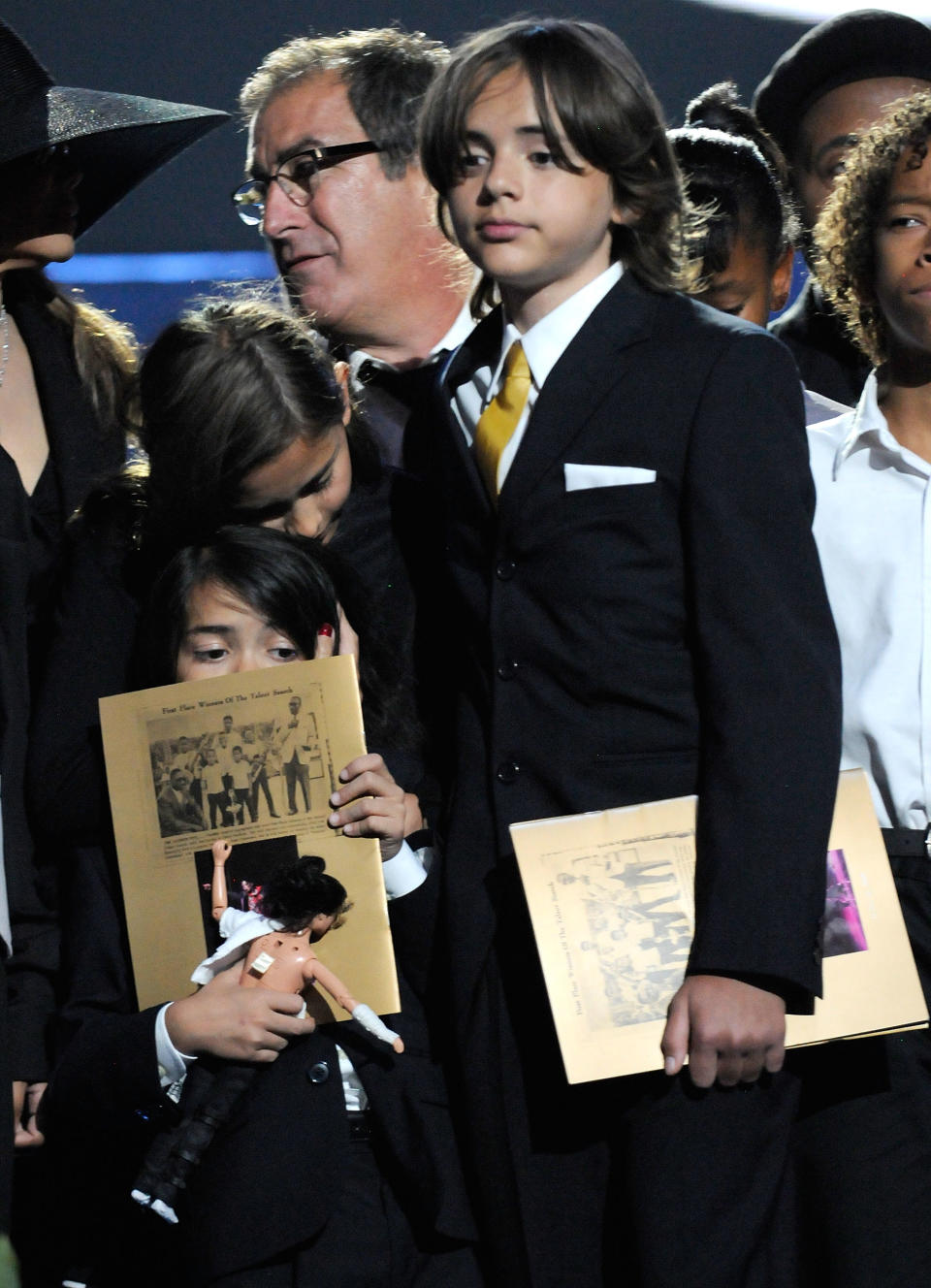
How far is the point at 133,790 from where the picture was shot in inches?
75.0

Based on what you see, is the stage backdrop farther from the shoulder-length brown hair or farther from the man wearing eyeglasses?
the shoulder-length brown hair

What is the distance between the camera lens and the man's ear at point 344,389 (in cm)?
231

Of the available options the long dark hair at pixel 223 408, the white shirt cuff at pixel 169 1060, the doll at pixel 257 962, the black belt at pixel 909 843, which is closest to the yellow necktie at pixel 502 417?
the long dark hair at pixel 223 408

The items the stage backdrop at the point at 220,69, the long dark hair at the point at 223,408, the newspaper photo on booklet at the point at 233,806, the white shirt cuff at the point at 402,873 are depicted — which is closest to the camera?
the newspaper photo on booklet at the point at 233,806

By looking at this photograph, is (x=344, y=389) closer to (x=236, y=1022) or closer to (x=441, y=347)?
(x=441, y=347)

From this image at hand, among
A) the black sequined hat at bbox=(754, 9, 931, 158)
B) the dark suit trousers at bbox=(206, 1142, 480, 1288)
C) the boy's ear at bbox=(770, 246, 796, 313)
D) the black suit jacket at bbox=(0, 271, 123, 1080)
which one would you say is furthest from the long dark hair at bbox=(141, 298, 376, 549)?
the black sequined hat at bbox=(754, 9, 931, 158)

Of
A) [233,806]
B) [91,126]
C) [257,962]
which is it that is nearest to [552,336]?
[233,806]

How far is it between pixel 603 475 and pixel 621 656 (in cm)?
20

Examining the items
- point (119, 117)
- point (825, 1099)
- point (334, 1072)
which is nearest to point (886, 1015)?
point (825, 1099)

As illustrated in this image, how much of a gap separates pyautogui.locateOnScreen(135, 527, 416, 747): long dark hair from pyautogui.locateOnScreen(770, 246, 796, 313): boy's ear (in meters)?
1.16

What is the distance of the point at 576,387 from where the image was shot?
1.80 meters

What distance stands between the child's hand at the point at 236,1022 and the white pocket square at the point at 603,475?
2.12ft

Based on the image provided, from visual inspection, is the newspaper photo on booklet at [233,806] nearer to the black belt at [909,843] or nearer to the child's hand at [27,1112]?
the child's hand at [27,1112]

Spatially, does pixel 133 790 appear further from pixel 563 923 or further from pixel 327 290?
pixel 327 290
